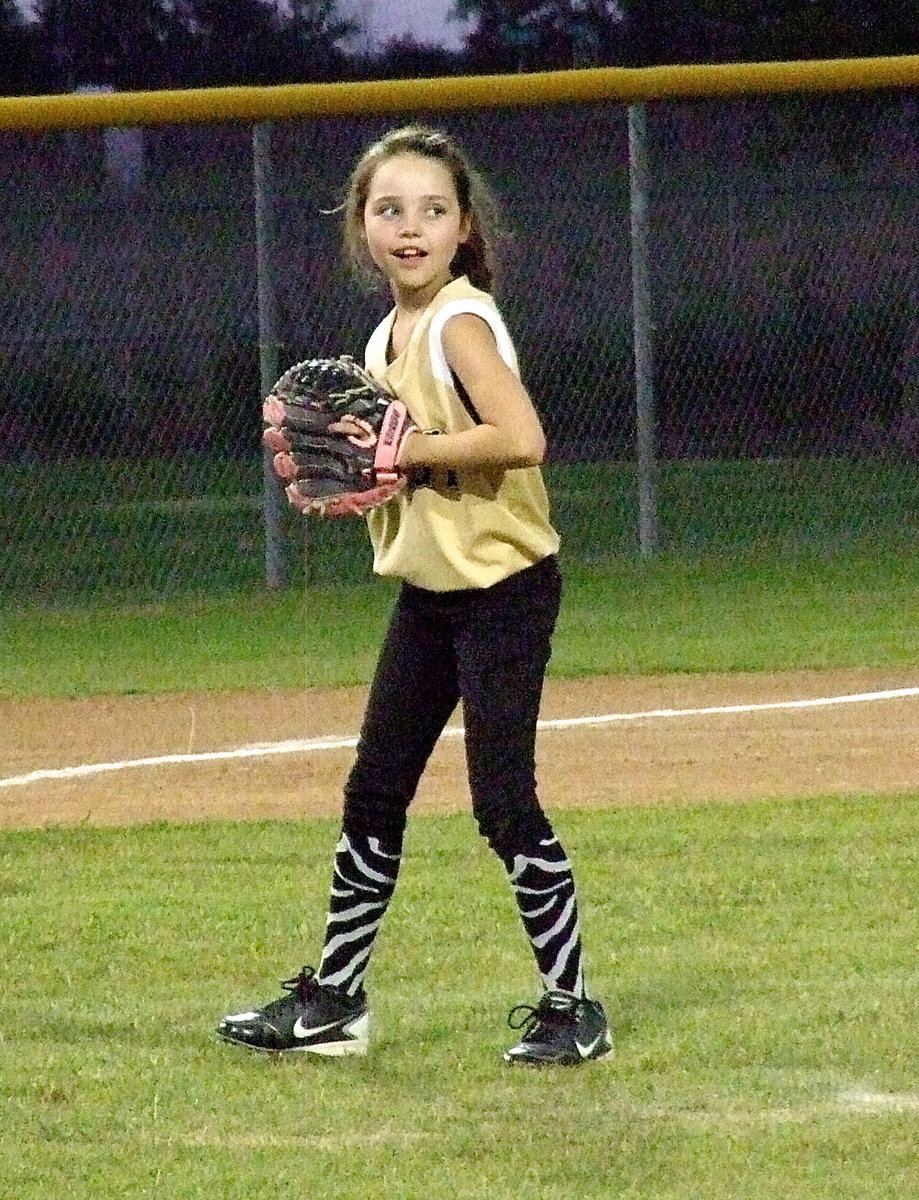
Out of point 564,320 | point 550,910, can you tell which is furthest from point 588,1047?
point 564,320

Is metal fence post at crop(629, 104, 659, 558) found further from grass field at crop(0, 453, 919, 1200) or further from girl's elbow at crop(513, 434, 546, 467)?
girl's elbow at crop(513, 434, 546, 467)

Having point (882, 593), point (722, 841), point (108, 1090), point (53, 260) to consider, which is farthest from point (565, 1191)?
point (53, 260)

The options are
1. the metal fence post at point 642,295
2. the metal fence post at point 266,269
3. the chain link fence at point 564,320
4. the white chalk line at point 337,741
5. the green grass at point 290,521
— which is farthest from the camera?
the chain link fence at point 564,320

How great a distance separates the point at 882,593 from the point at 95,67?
1902 cm

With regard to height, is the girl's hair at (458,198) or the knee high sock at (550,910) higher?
the girl's hair at (458,198)

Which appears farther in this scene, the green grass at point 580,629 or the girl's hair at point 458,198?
the green grass at point 580,629

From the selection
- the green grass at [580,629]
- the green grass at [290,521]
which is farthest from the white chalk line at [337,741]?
the green grass at [290,521]

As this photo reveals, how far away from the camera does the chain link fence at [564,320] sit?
14711 millimetres

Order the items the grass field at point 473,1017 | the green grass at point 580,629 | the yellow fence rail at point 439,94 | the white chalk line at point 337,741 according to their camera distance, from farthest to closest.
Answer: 1. the green grass at point 580,629
2. the yellow fence rail at point 439,94
3. the white chalk line at point 337,741
4. the grass field at point 473,1017

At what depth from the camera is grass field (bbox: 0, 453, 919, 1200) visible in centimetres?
332

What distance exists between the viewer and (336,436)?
Answer: 3883 mm

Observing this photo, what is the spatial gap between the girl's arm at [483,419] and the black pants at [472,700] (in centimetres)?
25

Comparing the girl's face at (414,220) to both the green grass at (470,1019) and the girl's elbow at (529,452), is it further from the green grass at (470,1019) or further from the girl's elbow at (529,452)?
the green grass at (470,1019)

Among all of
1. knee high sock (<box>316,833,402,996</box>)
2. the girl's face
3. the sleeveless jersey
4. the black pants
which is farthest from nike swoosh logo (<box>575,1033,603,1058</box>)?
the girl's face
